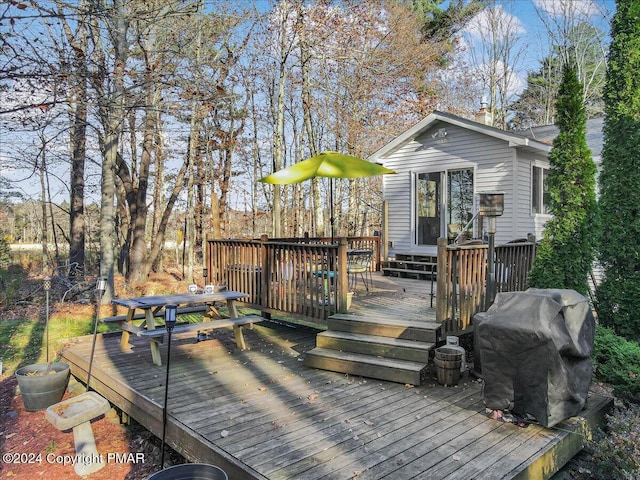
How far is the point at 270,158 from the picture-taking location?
18.9m

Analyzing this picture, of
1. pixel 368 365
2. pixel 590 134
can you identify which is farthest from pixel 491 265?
pixel 590 134

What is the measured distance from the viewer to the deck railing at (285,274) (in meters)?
5.29

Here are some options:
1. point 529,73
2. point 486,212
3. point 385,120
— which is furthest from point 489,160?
point 529,73

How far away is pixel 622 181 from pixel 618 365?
2.85m

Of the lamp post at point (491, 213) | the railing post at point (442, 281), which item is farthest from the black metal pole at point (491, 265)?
the railing post at point (442, 281)

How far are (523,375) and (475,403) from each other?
61 cm

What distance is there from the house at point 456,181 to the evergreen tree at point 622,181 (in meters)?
2.01

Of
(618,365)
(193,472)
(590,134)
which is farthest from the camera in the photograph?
(590,134)

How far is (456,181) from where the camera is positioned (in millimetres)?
9352

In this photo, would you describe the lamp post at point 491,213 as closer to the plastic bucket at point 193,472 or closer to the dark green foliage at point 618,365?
the dark green foliage at point 618,365

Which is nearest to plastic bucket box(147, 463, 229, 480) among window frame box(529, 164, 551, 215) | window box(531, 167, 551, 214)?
window frame box(529, 164, 551, 215)

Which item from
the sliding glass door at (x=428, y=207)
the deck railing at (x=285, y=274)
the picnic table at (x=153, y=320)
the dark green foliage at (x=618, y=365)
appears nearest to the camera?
the dark green foliage at (x=618, y=365)

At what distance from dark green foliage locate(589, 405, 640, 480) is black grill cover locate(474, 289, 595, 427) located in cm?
30

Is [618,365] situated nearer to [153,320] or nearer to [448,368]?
[448,368]
